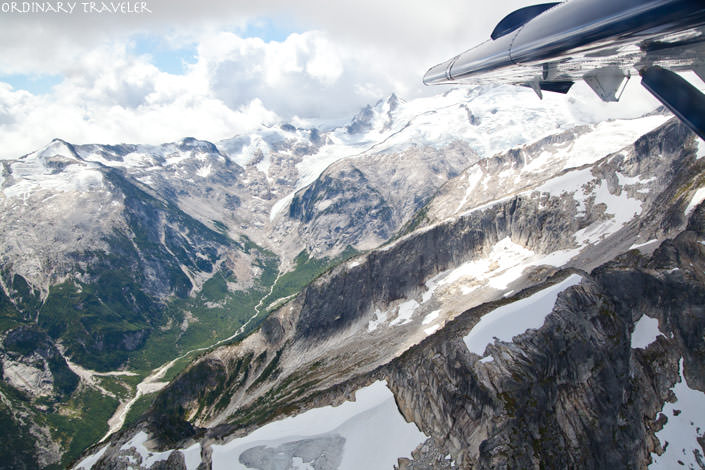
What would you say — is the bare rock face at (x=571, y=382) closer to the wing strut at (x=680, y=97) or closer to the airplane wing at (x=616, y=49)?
the airplane wing at (x=616, y=49)

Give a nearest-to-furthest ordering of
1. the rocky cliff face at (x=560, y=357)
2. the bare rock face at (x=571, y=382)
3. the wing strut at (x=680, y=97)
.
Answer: the wing strut at (x=680, y=97) < the bare rock face at (x=571, y=382) < the rocky cliff face at (x=560, y=357)

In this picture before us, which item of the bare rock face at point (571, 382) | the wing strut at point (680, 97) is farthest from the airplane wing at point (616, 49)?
the bare rock face at point (571, 382)

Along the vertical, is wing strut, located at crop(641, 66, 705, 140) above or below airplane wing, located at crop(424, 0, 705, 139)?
below

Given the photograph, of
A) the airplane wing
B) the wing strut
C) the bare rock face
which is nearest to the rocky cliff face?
the bare rock face

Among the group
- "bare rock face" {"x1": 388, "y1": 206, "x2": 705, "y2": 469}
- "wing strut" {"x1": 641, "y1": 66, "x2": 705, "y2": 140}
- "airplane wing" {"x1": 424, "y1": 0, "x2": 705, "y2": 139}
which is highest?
"airplane wing" {"x1": 424, "y1": 0, "x2": 705, "y2": 139}

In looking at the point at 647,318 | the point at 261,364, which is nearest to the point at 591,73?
the point at 647,318

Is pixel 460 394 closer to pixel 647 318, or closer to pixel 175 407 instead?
pixel 647 318

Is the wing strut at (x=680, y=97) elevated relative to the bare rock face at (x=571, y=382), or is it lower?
elevated

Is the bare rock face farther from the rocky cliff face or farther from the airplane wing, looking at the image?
the airplane wing
